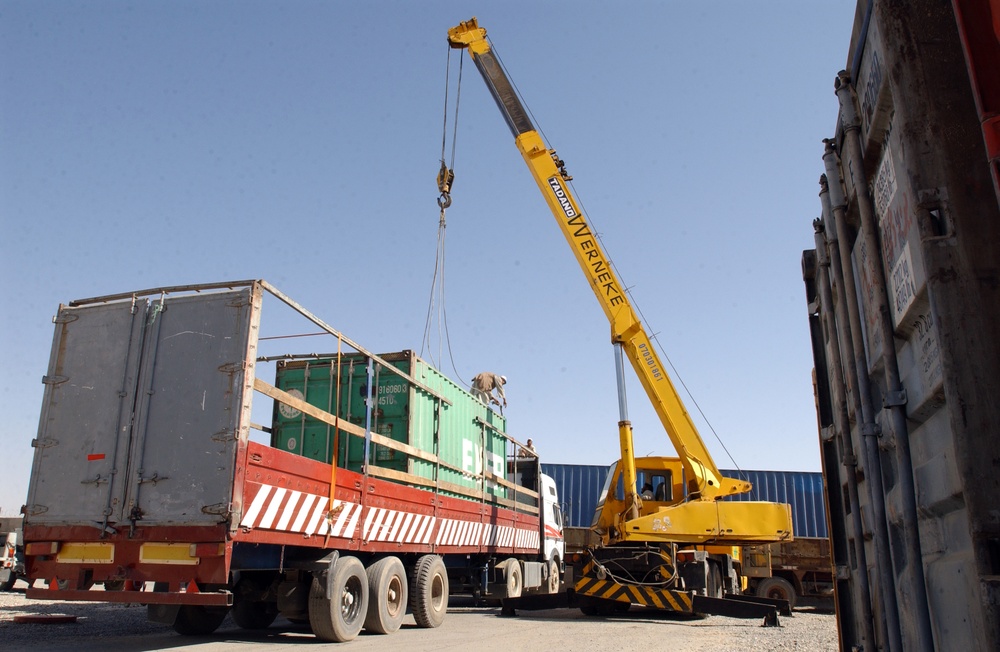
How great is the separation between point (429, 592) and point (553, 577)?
8.46 meters

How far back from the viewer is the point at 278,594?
7980 mm

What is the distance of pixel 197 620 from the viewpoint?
8.98 m

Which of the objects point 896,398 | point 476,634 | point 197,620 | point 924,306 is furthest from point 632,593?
point 924,306

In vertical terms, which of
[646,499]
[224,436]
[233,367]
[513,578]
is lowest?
[513,578]

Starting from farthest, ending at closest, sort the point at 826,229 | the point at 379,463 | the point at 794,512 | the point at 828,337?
the point at 794,512, the point at 379,463, the point at 828,337, the point at 826,229

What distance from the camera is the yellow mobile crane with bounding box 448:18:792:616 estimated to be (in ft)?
39.9

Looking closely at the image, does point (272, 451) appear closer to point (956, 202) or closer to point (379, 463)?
point (379, 463)

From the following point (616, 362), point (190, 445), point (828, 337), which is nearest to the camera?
point (828, 337)

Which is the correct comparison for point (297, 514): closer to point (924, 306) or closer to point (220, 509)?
point (220, 509)

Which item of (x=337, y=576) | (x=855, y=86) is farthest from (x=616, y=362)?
(x=855, y=86)

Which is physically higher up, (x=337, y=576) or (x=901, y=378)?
(x=901, y=378)

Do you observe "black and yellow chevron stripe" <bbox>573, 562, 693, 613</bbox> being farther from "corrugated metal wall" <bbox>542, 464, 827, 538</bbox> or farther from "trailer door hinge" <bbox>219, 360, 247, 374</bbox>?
"corrugated metal wall" <bbox>542, 464, 827, 538</bbox>

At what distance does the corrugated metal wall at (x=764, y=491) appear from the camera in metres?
24.3

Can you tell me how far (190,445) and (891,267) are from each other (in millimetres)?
6050
